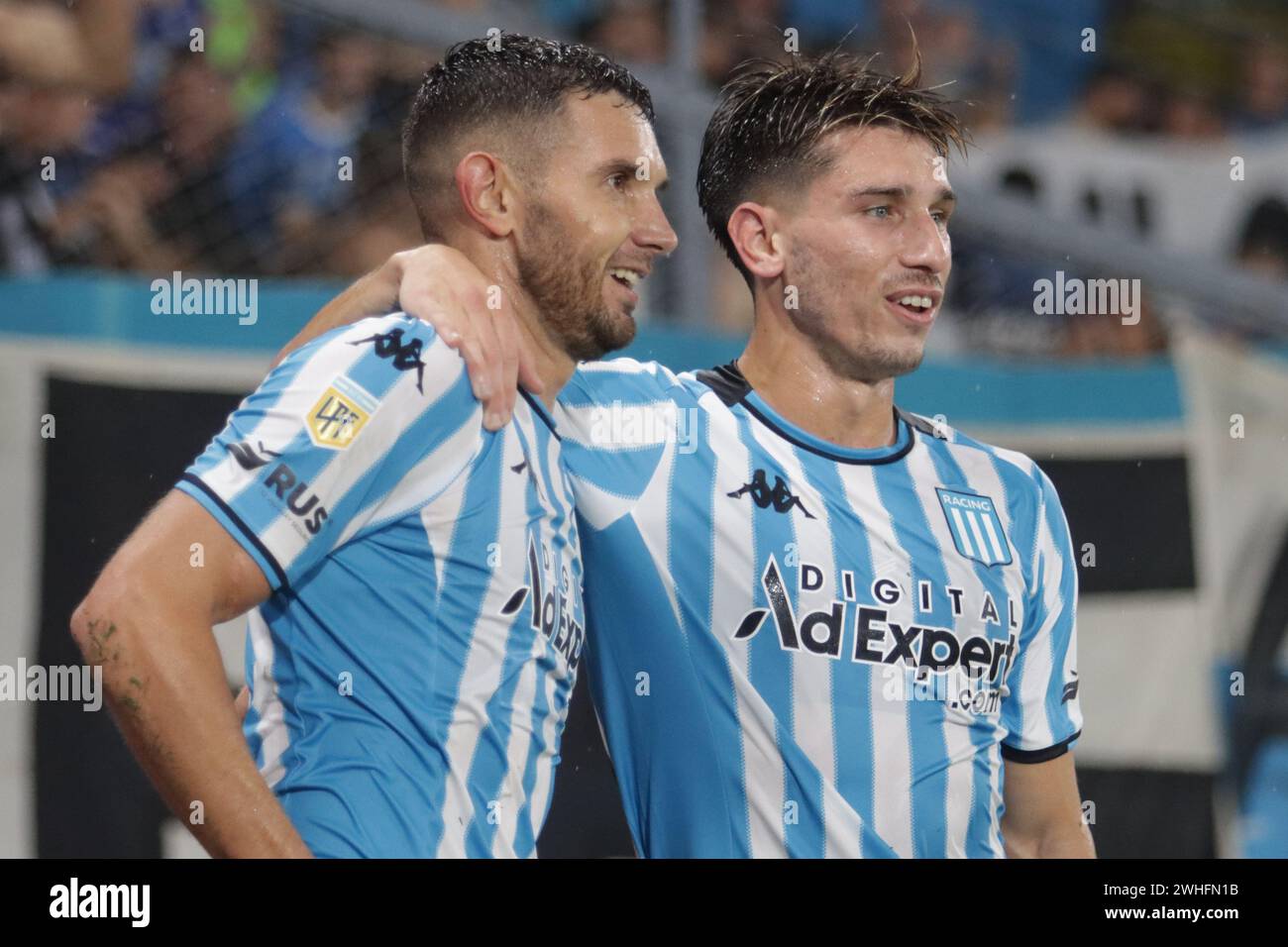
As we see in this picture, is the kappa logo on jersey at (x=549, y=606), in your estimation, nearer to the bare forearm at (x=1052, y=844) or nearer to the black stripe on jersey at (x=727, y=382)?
the black stripe on jersey at (x=727, y=382)

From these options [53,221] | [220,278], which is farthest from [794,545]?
[53,221]

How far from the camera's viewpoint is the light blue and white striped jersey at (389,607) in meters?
1.72

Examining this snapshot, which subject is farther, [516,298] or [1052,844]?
[1052,844]

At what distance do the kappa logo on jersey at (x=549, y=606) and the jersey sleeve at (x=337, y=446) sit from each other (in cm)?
16

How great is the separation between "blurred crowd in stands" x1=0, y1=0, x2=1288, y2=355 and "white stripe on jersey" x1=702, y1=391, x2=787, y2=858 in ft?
3.39

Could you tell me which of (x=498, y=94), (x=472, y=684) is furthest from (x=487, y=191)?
(x=472, y=684)

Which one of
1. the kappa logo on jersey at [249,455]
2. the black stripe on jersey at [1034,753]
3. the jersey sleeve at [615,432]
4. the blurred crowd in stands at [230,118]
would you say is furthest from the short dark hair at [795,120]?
the kappa logo on jersey at [249,455]

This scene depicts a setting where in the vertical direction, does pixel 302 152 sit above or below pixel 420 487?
above

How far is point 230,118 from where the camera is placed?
119 inches

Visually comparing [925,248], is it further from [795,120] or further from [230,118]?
[230,118]

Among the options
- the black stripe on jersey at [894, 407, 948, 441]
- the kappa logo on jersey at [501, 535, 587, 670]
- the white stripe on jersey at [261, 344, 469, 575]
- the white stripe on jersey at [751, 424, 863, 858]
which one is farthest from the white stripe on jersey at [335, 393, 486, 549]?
the black stripe on jersey at [894, 407, 948, 441]

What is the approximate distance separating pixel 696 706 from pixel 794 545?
0.27 m

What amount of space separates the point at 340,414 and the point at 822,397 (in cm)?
86
